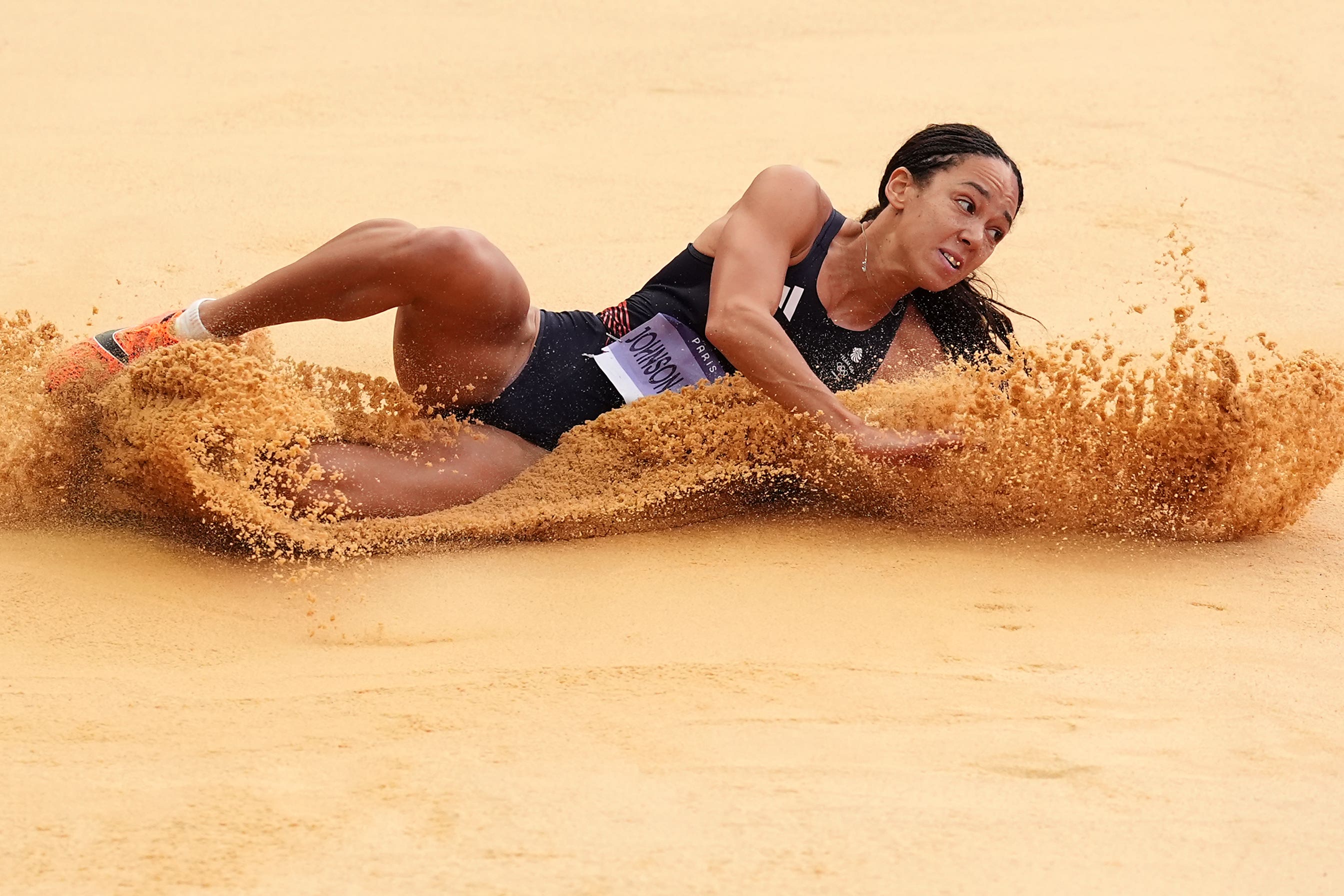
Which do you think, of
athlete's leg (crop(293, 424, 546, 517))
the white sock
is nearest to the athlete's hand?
athlete's leg (crop(293, 424, 546, 517))

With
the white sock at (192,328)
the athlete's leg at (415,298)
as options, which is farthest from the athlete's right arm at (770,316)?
the white sock at (192,328)

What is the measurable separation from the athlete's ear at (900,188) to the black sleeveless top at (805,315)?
0.13 metres

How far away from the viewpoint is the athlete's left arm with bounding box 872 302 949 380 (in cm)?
310

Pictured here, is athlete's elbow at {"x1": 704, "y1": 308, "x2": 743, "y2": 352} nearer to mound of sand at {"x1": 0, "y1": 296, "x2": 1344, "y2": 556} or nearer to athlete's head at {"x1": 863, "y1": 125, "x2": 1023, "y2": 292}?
mound of sand at {"x1": 0, "y1": 296, "x2": 1344, "y2": 556}

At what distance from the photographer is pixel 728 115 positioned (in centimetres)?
608

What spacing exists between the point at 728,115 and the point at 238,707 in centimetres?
454

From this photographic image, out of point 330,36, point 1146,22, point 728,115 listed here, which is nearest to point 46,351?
point 728,115

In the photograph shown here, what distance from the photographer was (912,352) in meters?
3.15

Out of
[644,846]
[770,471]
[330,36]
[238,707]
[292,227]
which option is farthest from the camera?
[330,36]

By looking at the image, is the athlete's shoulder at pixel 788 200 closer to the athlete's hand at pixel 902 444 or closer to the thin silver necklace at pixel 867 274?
the thin silver necklace at pixel 867 274

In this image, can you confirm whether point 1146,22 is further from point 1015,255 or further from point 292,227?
point 292,227

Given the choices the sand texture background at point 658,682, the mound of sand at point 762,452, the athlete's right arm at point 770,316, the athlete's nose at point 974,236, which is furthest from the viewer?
the athlete's nose at point 974,236

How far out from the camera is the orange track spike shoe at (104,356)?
275cm

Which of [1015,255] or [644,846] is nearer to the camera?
[644,846]
